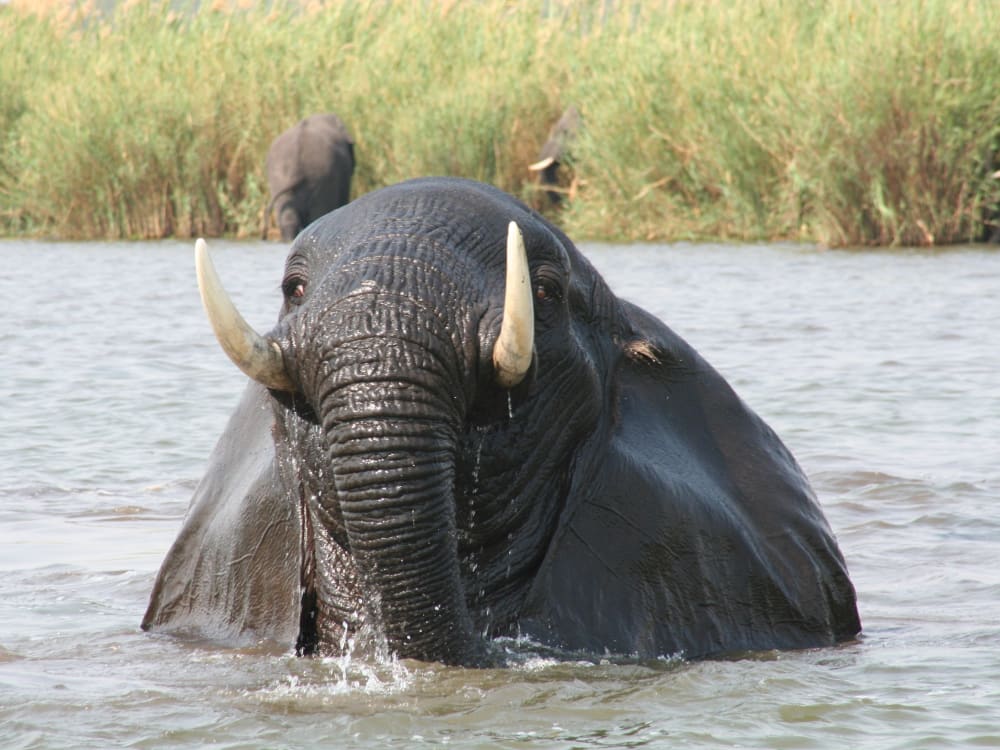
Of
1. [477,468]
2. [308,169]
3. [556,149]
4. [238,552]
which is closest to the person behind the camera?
[477,468]

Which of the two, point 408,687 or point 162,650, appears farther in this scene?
point 162,650

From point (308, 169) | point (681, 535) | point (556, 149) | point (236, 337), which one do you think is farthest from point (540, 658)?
point (556, 149)

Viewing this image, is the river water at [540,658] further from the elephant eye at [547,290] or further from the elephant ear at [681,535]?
the elephant eye at [547,290]

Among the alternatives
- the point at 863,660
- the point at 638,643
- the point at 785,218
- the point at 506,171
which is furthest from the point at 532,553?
the point at 506,171

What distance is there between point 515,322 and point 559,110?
20.4 m

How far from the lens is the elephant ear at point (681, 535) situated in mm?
4031

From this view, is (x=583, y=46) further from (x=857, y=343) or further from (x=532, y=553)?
(x=532, y=553)

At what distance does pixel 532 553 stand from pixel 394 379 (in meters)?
0.76

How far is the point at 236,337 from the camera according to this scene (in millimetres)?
3418

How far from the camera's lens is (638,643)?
161 inches

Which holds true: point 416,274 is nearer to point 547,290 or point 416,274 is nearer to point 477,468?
point 547,290

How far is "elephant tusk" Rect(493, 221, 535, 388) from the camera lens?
337 centimetres

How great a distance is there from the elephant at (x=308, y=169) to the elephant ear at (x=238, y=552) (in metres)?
17.0

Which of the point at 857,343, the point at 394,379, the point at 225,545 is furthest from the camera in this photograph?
the point at 857,343
